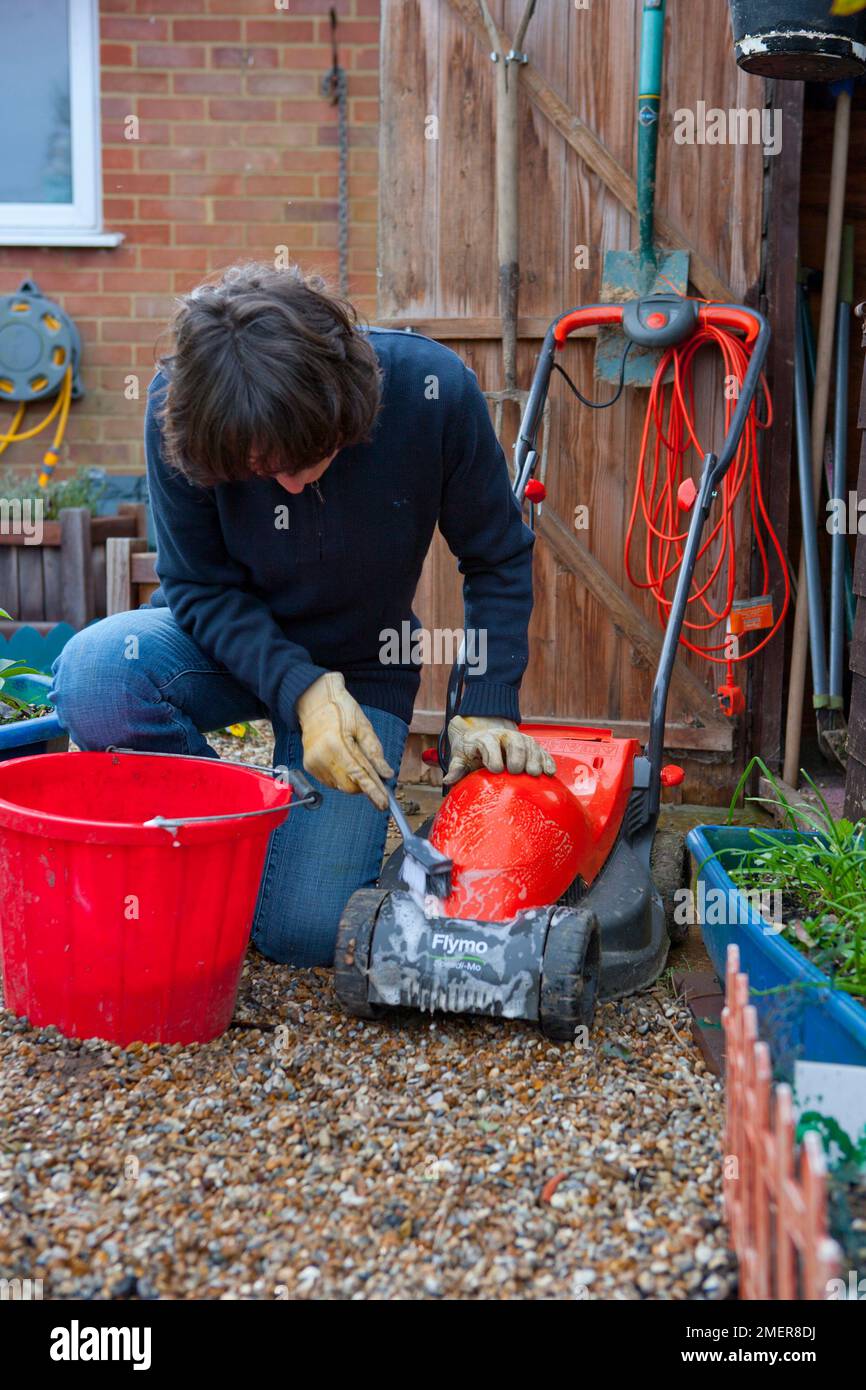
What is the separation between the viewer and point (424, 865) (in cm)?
199

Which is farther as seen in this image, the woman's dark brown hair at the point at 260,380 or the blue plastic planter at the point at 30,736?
the blue plastic planter at the point at 30,736

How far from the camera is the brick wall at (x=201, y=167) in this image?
16.2 feet

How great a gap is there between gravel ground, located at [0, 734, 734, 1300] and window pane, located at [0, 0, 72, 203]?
418 centimetres

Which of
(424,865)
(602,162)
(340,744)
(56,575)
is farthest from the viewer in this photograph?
(56,575)

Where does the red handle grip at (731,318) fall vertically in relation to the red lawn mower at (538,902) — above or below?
above

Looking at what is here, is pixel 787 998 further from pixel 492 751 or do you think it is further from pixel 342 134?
pixel 342 134

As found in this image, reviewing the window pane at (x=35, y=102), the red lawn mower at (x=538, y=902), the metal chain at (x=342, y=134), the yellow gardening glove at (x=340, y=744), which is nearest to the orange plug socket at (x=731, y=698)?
the red lawn mower at (x=538, y=902)

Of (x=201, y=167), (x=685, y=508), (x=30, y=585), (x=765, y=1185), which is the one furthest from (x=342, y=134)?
(x=765, y=1185)

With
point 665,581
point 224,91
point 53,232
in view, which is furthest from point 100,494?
point 665,581

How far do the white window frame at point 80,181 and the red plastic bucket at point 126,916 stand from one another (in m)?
3.61

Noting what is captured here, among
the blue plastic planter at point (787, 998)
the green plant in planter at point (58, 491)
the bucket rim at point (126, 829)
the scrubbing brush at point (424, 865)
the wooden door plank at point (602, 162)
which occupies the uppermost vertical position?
the wooden door plank at point (602, 162)

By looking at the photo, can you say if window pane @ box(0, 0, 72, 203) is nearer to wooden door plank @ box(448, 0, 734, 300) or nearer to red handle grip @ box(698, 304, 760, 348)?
wooden door plank @ box(448, 0, 734, 300)

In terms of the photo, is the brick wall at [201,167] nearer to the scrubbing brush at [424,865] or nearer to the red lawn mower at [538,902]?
the red lawn mower at [538,902]

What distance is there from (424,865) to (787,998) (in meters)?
0.57
